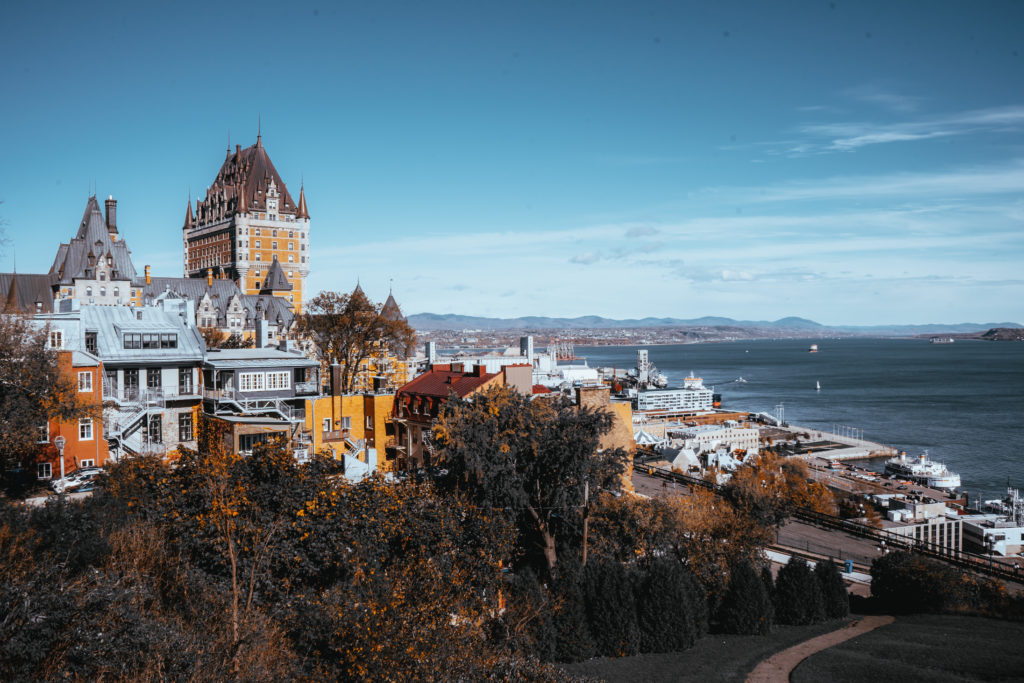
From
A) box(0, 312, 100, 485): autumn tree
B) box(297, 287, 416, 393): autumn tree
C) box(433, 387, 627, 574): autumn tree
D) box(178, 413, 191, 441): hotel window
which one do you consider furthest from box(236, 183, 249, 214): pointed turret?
box(433, 387, 627, 574): autumn tree

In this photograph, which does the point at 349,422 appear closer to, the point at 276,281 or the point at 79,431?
the point at 79,431

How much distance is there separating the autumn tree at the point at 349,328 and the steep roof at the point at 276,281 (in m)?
58.3

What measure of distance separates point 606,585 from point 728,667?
338 centimetres

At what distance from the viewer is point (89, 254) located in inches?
3091

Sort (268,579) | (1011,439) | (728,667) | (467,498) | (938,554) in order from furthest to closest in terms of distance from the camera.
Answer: (1011,439), (938,554), (467,498), (728,667), (268,579)

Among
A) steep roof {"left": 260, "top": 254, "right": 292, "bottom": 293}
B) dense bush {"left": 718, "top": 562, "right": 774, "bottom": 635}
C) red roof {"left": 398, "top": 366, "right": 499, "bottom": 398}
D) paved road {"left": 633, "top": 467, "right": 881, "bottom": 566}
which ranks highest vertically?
steep roof {"left": 260, "top": 254, "right": 292, "bottom": 293}

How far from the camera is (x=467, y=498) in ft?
70.9

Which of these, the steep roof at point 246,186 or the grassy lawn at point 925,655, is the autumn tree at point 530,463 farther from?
the steep roof at point 246,186

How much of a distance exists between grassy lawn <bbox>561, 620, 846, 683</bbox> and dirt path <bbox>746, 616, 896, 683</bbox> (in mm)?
210

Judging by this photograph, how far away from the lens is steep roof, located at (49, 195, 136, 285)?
78438mm

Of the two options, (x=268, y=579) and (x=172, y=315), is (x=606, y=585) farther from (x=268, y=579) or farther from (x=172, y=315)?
(x=172, y=315)

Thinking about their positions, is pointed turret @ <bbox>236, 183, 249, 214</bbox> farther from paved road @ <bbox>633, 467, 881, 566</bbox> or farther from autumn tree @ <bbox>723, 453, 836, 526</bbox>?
paved road @ <bbox>633, 467, 881, 566</bbox>

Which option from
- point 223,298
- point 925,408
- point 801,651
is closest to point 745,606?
point 801,651

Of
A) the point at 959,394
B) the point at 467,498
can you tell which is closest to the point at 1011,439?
the point at 959,394
